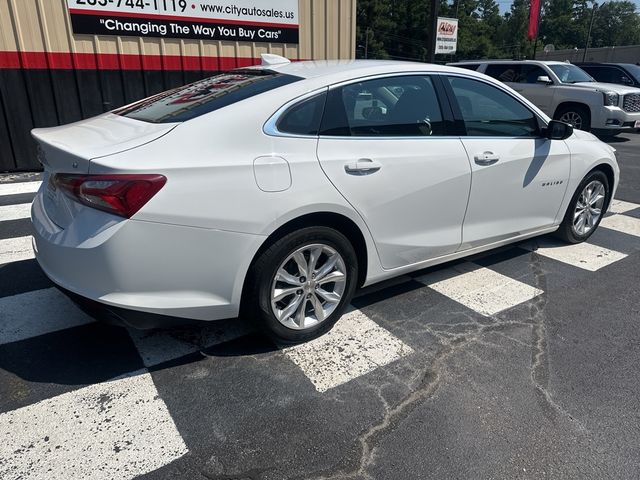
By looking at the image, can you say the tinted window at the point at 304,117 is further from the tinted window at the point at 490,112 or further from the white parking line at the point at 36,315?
the white parking line at the point at 36,315

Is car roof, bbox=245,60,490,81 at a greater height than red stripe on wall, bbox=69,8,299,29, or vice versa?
red stripe on wall, bbox=69,8,299,29

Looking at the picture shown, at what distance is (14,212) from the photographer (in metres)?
5.64

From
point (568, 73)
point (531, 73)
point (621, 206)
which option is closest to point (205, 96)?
point (621, 206)

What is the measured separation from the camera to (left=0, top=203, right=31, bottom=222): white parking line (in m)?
5.46

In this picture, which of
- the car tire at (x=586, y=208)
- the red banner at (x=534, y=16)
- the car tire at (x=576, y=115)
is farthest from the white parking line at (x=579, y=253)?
the red banner at (x=534, y=16)

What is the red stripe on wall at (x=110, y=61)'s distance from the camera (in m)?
7.03

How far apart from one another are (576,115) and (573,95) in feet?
1.64

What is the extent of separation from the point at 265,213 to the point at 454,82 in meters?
1.86

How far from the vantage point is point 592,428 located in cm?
246

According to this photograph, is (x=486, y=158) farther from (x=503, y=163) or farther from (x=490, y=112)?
(x=490, y=112)

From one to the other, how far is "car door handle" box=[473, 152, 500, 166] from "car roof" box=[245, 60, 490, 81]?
64cm

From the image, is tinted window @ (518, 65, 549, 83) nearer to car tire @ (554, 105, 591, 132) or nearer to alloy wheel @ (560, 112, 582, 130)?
car tire @ (554, 105, 591, 132)

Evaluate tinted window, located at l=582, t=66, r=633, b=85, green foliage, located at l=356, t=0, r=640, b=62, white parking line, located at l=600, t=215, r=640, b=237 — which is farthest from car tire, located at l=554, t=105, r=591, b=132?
green foliage, located at l=356, t=0, r=640, b=62

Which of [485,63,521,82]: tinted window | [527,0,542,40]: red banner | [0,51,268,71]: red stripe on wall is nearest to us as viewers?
[0,51,268,71]: red stripe on wall
